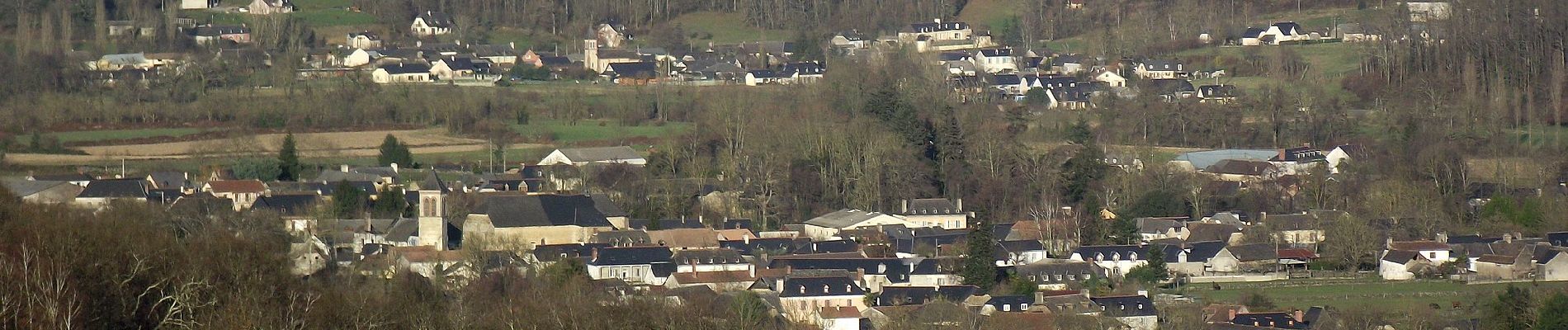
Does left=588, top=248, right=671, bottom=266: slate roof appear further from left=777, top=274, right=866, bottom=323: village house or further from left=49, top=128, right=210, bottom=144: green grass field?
left=49, top=128, right=210, bottom=144: green grass field

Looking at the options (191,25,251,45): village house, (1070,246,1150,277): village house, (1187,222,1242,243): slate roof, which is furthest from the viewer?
(191,25,251,45): village house

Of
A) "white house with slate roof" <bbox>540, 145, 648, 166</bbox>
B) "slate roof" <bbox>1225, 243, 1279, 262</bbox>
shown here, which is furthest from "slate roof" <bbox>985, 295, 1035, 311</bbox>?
"white house with slate roof" <bbox>540, 145, 648, 166</bbox>

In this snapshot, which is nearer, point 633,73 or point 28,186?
point 28,186

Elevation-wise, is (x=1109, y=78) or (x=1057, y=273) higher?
(x=1109, y=78)

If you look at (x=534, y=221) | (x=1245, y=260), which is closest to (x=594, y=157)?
(x=534, y=221)

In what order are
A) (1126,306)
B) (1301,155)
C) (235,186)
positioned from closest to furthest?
(1126,306), (235,186), (1301,155)

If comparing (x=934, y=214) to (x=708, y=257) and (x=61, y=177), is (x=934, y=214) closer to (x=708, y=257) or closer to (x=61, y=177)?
(x=708, y=257)

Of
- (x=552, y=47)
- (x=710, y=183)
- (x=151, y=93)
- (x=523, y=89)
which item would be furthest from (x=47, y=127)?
(x=552, y=47)
